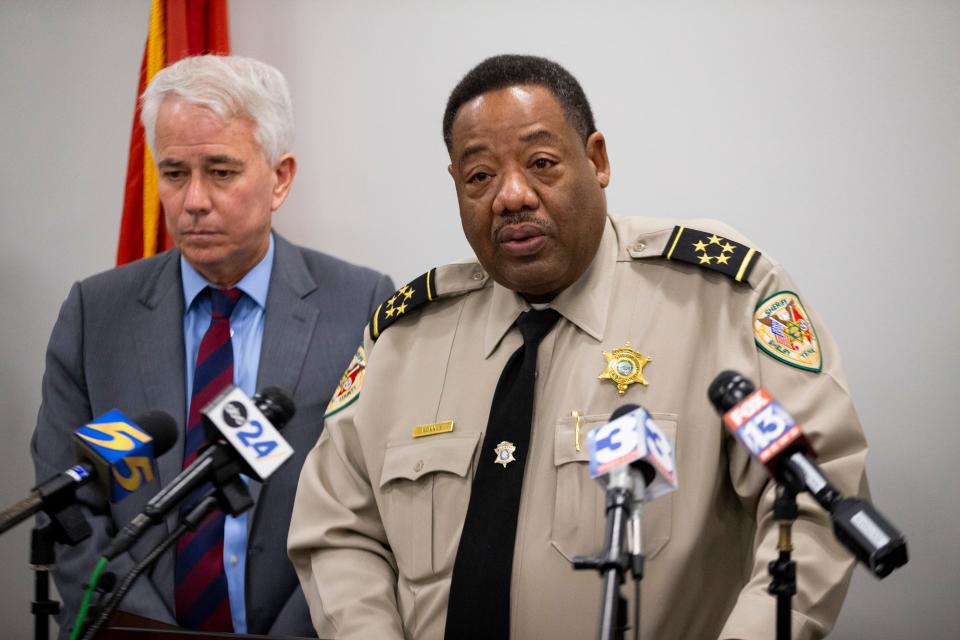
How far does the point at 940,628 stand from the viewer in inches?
123

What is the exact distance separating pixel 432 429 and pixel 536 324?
31 cm

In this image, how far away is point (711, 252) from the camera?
2.24 m

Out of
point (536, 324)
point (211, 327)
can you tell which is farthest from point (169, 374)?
point (536, 324)

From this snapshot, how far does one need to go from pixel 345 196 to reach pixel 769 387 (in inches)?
76.8

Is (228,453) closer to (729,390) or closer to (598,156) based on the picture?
(729,390)

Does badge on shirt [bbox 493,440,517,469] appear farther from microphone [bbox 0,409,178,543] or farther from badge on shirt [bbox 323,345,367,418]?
microphone [bbox 0,409,178,543]

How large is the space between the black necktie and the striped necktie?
78cm

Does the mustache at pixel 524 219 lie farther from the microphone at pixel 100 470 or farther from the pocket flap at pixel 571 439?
the microphone at pixel 100 470

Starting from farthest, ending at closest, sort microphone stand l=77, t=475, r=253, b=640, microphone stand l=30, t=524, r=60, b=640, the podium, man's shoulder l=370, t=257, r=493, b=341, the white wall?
1. the white wall
2. man's shoulder l=370, t=257, r=493, b=341
3. the podium
4. microphone stand l=30, t=524, r=60, b=640
5. microphone stand l=77, t=475, r=253, b=640

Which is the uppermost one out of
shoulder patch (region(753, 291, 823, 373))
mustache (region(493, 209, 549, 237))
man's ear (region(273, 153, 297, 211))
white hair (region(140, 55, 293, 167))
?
white hair (region(140, 55, 293, 167))

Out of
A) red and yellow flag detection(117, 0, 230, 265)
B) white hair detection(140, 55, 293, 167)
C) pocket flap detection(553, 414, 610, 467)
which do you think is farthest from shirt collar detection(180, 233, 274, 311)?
pocket flap detection(553, 414, 610, 467)

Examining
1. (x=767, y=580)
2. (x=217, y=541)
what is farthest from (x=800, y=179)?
(x=217, y=541)

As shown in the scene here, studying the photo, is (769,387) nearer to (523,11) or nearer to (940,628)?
(940,628)

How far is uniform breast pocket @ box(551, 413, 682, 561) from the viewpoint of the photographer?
6.77 feet
